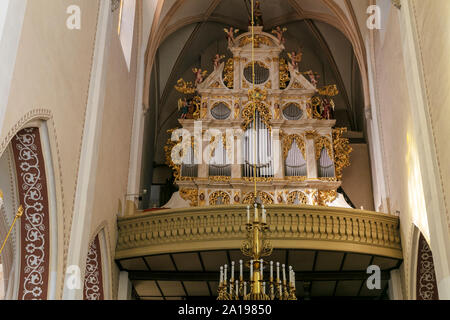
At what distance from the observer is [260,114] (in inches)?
573

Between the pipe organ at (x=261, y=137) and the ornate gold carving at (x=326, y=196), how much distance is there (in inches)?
0.9

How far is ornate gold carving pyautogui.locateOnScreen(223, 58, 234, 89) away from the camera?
15284mm

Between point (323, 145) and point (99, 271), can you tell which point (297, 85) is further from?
point (99, 271)

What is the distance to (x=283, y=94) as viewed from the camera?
14953 millimetres

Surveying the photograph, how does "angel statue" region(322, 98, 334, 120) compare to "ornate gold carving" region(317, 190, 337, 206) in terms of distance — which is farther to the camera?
"angel statue" region(322, 98, 334, 120)

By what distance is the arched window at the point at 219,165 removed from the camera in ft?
45.2

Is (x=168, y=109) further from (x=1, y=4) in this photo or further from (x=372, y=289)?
(x=1, y=4)

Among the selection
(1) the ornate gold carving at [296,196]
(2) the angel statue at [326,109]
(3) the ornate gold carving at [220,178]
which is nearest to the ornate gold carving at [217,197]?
(3) the ornate gold carving at [220,178]

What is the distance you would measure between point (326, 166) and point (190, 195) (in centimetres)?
322

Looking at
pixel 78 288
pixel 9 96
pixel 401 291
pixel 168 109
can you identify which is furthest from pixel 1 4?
pixel 168 109

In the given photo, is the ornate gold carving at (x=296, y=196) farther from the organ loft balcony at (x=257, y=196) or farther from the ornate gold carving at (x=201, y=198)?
the ornate gold carving at (x=201, y=198)

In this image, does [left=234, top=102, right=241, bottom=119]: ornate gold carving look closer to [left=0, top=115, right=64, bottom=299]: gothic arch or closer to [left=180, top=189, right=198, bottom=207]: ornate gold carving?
[left=180, top=189, right=198, bottom=207]: ornate gold carving
